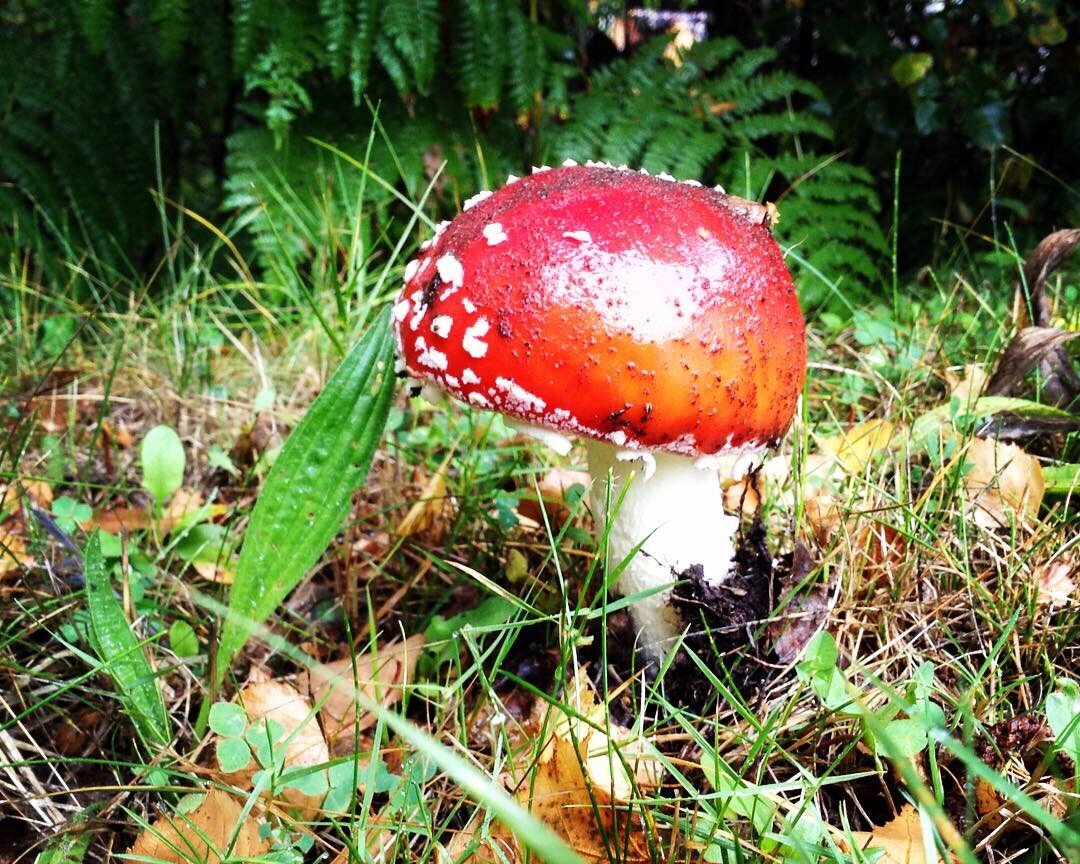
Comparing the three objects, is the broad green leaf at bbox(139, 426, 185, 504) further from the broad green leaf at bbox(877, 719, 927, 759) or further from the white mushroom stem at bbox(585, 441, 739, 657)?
the broad green leaf at bbox(877, 719, 927, 759)

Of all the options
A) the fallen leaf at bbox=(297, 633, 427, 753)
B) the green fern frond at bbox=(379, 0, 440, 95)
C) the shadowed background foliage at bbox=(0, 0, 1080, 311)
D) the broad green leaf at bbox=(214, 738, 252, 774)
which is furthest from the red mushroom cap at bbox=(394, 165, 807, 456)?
the green fern frond at bbox=(379, 0, 440, 95)

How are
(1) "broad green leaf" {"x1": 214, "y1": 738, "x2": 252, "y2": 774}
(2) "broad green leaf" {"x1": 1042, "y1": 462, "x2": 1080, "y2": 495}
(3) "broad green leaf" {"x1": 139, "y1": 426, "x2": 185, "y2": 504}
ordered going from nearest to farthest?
1. (1) "broad green leaf" {"x1": 214, "y1": 738, "x2": 252, "y2": 774}
2. (2) "broad green leaf" {"x1": 1042, "y1": 462, "x2": 1080, "y2": 495}
3. (3) "broad green leaf" {"x1": 139, "y1": 426, "x2": 185, "y2": 504}

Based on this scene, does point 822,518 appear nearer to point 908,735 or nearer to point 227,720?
point 908,735

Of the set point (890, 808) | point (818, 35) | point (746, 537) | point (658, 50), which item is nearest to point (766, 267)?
point (746, 537)

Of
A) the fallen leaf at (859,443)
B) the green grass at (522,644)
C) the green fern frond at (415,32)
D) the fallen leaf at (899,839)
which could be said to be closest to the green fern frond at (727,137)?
the green fern frond at (415,32)

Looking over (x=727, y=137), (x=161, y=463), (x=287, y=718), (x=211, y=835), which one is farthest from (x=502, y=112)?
(x=211, y=835)

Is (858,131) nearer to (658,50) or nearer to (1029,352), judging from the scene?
(658,50)

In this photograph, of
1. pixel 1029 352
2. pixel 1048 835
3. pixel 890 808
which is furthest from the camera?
pixel 1029 352
